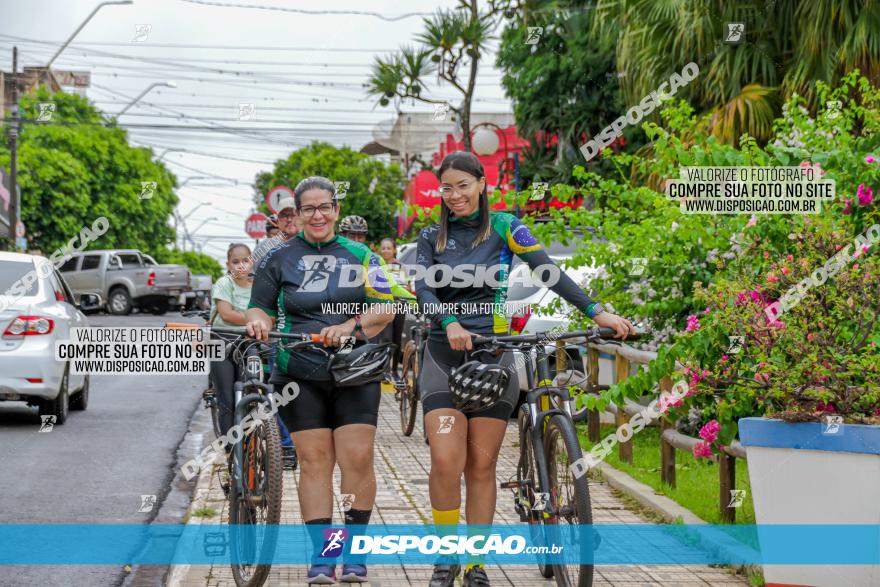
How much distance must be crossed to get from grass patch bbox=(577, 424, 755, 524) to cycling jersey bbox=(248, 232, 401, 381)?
273 centimetres

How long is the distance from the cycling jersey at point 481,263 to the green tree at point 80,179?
143 ft

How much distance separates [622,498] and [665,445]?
48 centimetres

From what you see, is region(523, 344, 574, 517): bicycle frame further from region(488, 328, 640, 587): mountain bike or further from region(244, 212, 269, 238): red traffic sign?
region(244, 212, 269, 238): red traffic sign

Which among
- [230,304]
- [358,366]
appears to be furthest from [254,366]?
[230,304]

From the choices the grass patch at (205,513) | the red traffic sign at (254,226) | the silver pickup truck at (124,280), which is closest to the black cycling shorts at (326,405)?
the grass patch at (205,513)

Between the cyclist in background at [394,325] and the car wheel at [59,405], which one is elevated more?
the cyclist in background at [394,325]

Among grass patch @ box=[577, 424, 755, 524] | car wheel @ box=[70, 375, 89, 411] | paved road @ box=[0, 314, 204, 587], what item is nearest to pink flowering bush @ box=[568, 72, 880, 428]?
grass patch @ box=[577, 424, 755, 524]

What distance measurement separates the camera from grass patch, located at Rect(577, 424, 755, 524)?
302 inches

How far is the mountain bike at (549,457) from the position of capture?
17.8 ft

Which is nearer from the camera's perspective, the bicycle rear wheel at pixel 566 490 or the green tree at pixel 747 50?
the bicycle rear wheel at pixel 566 490

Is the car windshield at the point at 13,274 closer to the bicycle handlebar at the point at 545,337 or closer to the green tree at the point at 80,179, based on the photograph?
the bicycle handlebar at the point at 545,337

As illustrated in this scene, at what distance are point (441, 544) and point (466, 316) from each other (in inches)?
41.4

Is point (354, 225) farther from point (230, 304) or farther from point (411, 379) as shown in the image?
point (411, 379)

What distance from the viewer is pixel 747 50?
15.8 metres
